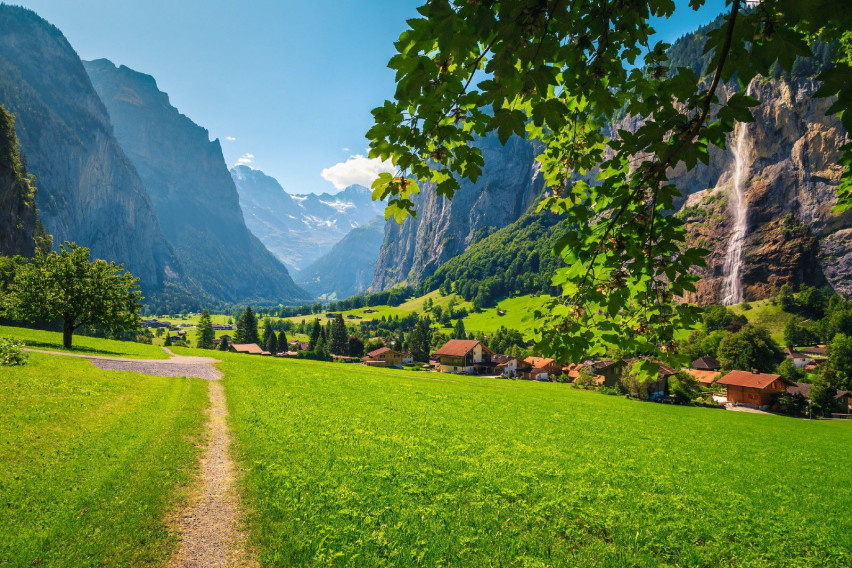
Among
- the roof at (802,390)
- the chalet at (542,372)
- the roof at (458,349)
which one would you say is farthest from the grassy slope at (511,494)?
the chalet at (542,372)

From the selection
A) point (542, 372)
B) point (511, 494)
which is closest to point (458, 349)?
point (542, 372)

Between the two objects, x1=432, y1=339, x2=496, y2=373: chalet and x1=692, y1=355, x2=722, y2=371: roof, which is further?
x1=692, y1=355, x2=722, y2=371: roof

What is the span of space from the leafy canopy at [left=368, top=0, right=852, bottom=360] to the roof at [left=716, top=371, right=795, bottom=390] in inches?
2877

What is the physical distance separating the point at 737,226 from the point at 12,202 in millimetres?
230241

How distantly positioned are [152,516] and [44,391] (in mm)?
12159

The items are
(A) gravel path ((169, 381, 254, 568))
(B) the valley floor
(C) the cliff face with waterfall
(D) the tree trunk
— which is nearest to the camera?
(A) gravel path ((169, 381, 254, 568))

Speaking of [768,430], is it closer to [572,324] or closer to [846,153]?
[846,153]

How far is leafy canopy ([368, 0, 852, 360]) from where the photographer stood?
2.78 m

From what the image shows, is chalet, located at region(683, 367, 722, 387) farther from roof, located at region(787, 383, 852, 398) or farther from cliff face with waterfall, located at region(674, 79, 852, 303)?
cliff face with waterfall, located at region(674, 79, 852, 303)

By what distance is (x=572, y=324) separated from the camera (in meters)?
4.16

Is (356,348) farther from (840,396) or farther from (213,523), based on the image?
(213,523)

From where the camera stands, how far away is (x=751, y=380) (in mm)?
60625

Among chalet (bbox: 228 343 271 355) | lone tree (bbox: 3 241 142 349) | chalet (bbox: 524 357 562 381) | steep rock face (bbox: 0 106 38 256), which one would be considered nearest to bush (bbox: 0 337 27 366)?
lone tree (bbox: 3 241 142 349)

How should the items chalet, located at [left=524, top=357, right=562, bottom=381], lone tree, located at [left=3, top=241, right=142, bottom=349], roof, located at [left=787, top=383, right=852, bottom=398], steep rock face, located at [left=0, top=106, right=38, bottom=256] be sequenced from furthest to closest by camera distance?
chalet, located at [left=524, top=357, right=562, bottom=381] < steep rock face, located at [left=0, top=106, right=38, bottom=256] < roof, located at [left=787, top=383, right=852, bottom=398] < lone tree, located at [left=3, top=241, right=142, bottom=349]
